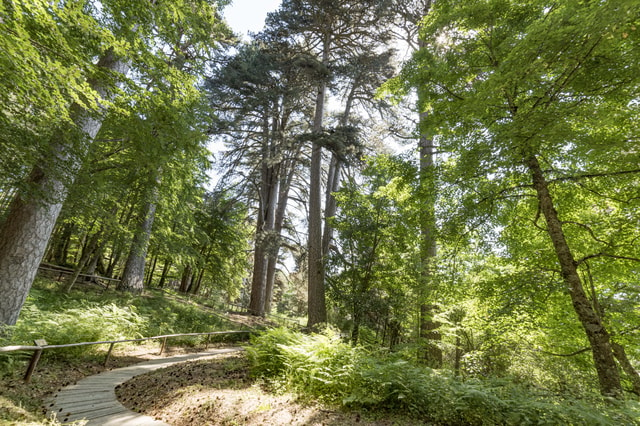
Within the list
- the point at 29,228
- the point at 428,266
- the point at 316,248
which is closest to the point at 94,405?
the point at 29,228

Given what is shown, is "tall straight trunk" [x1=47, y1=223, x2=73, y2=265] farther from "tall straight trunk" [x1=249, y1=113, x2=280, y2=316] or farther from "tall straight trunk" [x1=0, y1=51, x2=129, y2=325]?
"tall straight trunk" [x1=0, y1=51, x2=129, y2=325]

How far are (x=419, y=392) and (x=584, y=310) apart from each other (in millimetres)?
2871

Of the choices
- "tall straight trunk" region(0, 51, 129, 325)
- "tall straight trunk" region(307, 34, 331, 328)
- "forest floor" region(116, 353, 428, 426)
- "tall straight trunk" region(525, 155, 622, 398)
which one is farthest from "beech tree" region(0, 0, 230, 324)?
"tall straight trunk" region(307, 34, 331, 328)

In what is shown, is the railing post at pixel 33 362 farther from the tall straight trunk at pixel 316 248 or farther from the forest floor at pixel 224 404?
the tall straight trunk at pixel 316 248

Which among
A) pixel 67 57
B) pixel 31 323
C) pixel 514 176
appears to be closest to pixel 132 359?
pixel 31 323

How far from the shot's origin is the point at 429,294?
8555mm

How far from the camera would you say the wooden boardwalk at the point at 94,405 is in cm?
384

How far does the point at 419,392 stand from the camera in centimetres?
431

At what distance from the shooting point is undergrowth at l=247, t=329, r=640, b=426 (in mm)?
3326

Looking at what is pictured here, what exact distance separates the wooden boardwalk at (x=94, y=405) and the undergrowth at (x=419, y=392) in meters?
2.20

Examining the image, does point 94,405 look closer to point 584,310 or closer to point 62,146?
point 62,146

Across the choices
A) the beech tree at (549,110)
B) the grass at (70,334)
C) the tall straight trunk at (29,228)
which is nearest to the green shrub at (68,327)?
the grass at (70,334)

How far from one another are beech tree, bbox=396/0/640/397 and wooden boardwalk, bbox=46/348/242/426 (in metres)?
6.56

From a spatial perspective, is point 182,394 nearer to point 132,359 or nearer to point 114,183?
point 132,359
